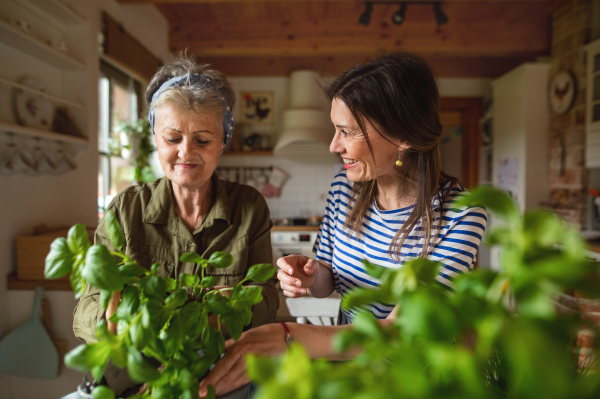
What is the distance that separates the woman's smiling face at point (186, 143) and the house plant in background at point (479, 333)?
817mm

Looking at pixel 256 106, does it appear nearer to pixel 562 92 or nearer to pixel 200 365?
pixel 562 92

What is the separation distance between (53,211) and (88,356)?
7.35 feet

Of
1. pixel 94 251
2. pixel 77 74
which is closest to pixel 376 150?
pixel 94 251

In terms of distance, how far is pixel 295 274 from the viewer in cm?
100

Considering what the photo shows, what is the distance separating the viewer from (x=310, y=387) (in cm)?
20

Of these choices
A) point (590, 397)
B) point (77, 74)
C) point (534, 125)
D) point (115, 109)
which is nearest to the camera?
point (590, 397)

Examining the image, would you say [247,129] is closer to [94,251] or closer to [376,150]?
[376,150]

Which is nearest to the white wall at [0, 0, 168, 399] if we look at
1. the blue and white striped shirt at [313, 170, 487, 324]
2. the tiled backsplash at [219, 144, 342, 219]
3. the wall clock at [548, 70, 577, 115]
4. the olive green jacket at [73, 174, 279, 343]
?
the olive green jacket at [73, 174, 279, 343]

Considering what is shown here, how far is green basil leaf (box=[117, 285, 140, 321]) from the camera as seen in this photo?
391 mm

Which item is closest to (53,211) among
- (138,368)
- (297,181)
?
(138,368)

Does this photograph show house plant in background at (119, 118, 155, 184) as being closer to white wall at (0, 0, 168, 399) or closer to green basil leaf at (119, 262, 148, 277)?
white wall at (0, 0, 168, 399)

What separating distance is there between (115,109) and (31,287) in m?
1.78

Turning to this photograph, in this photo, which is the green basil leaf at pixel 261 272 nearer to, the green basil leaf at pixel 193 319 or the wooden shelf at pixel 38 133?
the green basil leaf at pixel 193 319

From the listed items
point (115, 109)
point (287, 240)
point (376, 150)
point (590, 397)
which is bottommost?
point (287, 240)
